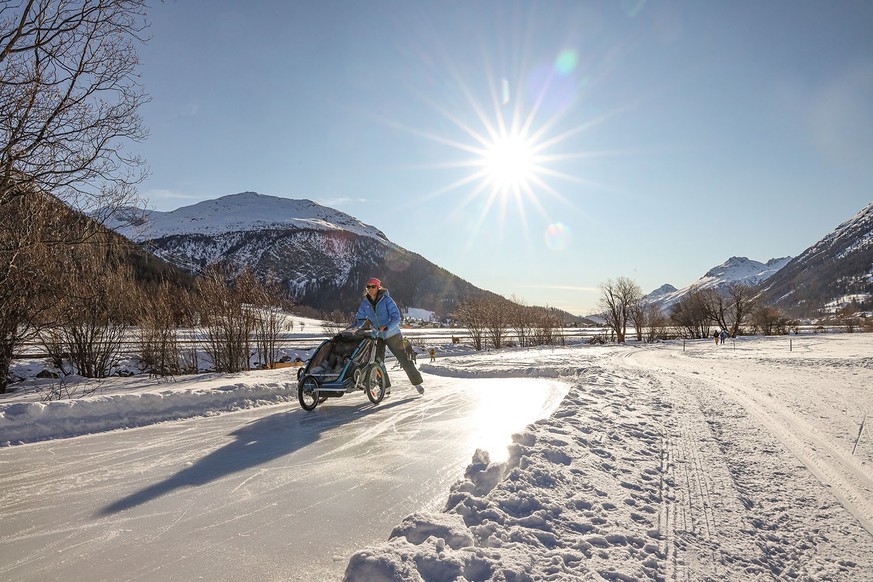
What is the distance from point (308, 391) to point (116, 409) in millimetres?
2762

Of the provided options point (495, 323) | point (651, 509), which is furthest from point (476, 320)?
point (651, 509)

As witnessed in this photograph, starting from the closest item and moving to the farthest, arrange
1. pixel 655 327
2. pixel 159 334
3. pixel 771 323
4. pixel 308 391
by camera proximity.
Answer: pixel 308 391 → pixel 159 334 → pixel 655 327 → pixel 771 323

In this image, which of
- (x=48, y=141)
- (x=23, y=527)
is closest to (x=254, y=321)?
(x=48, y=141)

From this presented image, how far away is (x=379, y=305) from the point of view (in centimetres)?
823

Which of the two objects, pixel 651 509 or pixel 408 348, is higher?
pixel 408 348

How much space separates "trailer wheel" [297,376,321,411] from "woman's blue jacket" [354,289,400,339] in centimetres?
141

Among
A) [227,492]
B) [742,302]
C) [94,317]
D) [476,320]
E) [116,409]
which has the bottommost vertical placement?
[227,492]

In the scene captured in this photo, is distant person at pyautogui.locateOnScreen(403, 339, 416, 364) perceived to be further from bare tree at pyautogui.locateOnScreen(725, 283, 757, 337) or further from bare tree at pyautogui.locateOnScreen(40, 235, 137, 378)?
bare tree at pyautogui.locateOnScreen(725, 283, 757, 337)

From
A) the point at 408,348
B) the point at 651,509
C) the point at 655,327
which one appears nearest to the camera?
the point at 651,509

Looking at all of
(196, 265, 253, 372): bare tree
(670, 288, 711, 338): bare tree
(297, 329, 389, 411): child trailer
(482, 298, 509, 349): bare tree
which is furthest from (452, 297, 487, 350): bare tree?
(670, 288, 711, 338): bare tree

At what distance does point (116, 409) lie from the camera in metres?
6.51

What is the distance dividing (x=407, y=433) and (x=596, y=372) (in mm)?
7134

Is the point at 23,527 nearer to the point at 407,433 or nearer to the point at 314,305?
the point at 407,433

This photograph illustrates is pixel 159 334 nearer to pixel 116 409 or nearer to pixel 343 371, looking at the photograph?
pixel 116 409
